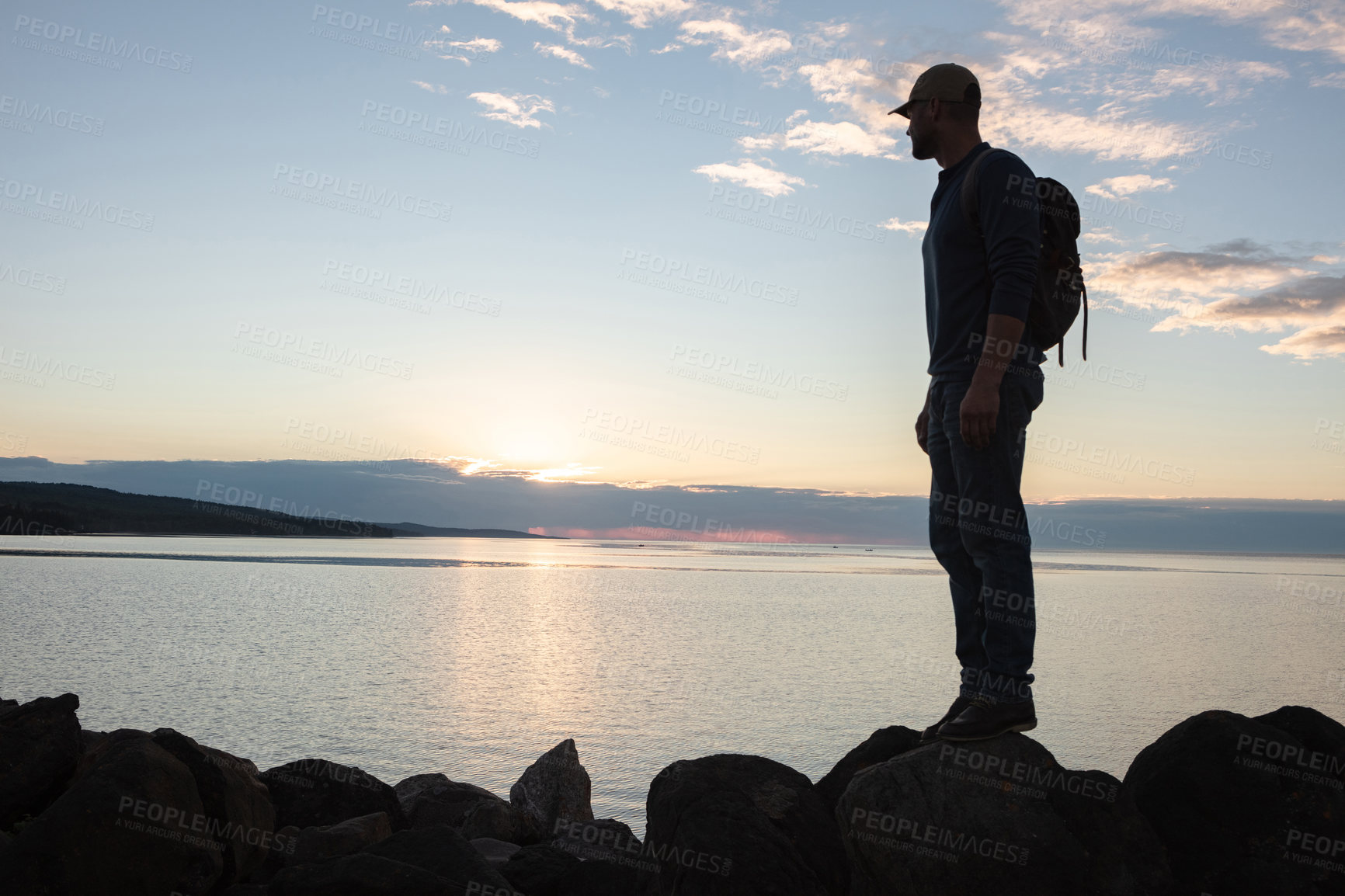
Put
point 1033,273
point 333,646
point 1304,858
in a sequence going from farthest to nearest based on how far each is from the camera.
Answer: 1. point 333,646
2. point 1304,858
3. point 1033,273

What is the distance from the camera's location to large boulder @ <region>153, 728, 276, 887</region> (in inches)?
263

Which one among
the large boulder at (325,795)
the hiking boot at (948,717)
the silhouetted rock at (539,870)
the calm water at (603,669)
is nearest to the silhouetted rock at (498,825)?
the large boulder at (325,795)

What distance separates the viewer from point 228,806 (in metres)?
6.79

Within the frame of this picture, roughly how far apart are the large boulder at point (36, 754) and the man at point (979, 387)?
7.40 meters

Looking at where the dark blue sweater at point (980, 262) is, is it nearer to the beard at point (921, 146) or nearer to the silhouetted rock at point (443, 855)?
the beard at point (921, 146)

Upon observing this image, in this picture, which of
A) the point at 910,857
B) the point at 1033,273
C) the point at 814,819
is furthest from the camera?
the point at 814,819

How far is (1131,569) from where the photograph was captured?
8950cm

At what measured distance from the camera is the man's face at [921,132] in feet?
16.0

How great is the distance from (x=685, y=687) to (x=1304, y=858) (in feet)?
53.0

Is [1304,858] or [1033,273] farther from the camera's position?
[1304,858]

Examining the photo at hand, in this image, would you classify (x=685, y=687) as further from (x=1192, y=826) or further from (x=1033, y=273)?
(x=1033, y=273)

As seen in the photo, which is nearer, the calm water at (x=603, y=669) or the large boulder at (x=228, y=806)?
the large boulder at (x=228, y=806)

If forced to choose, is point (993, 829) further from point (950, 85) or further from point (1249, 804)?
point (950, 85)

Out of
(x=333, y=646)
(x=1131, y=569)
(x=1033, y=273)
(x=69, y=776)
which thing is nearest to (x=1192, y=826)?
(x=1033, y=273)
